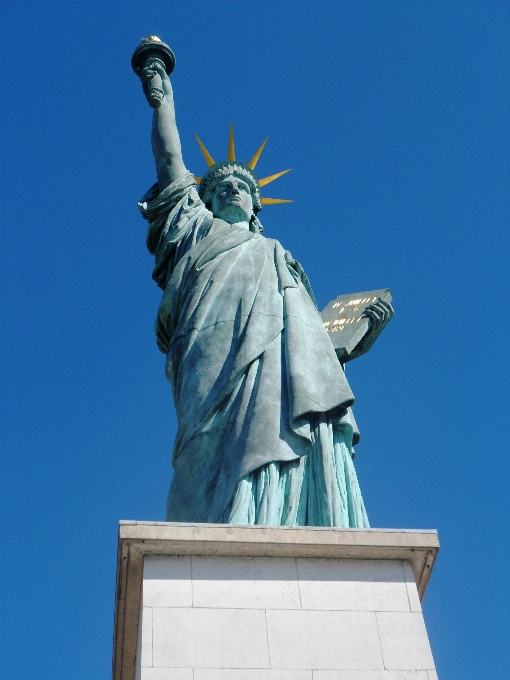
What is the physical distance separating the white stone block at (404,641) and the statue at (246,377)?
1.11 metres

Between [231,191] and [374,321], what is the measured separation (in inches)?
65.4

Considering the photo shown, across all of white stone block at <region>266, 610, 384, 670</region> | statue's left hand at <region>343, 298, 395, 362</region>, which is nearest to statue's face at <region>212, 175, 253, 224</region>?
statue's left hand at <region>343, 298, 395, 362</region>

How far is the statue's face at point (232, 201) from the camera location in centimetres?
1057

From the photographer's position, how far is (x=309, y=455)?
8117 millimetres

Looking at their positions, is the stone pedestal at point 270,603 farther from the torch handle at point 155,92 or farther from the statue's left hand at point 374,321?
the torch handle at point 155,92

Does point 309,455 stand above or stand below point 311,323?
below

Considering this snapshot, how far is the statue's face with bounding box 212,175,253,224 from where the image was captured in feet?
34.7

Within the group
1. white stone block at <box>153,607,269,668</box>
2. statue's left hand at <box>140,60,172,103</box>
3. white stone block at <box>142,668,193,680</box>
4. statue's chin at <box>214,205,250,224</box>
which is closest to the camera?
white stone block at <box>142,668,193,680</box>

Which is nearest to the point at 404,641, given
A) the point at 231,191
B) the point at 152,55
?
the point at 231,191

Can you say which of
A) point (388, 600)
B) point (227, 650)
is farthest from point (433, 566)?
point (227, 650)

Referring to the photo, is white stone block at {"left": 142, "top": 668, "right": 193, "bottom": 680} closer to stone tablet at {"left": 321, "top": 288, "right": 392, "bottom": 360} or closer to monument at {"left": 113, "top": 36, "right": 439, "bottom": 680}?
monument at {"left": 113, "top": 36, "right": 439, "bottom": 680}

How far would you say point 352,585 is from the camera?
6.89 m

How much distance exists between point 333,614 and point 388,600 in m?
0.35

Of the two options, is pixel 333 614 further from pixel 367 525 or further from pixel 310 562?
pixel 367 525
